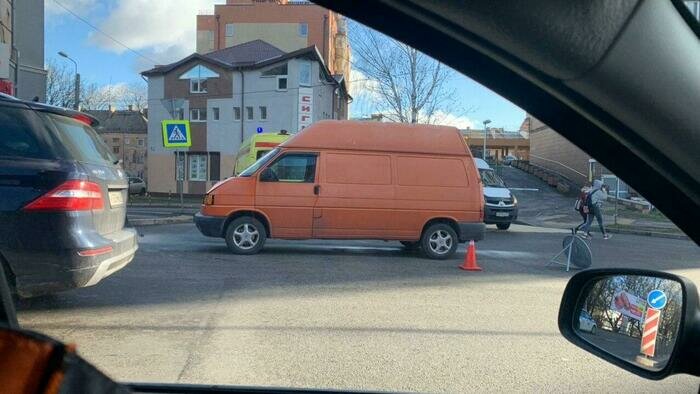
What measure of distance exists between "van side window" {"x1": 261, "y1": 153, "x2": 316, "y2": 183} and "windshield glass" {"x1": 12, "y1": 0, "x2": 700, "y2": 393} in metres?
0.03

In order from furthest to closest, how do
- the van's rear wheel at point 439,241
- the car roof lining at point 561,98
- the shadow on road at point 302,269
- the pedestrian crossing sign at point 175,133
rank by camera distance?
the van's rear wheel at point 439,241, the pedestrian crossing sign at point 175,133, the shadow on road at point 302,269, the car roof lining at point 561,98

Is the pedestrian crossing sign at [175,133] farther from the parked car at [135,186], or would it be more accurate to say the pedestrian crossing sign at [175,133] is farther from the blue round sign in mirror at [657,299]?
the blue round sign in mirror at [657,299]

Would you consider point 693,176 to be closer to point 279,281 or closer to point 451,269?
point 279,281

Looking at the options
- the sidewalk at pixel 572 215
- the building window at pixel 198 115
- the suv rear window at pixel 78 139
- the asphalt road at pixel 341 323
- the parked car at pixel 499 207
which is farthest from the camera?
the parked car at pixel 499 207

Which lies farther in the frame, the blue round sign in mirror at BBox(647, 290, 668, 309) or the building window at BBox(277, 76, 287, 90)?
the building window at BBox(277, 76, 287, 90)

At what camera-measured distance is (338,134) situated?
34.9 ft

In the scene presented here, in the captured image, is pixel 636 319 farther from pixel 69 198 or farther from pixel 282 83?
pixel 282 83

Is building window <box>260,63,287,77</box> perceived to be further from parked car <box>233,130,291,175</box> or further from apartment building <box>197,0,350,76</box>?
apartment building <box>197,0,350,76</box>

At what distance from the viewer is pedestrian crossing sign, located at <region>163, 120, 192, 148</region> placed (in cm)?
926

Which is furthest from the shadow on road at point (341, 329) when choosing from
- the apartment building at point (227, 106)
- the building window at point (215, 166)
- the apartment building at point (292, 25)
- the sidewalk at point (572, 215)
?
the building window at point (215, 166)

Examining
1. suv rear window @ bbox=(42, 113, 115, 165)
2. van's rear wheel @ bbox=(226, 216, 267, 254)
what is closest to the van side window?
van's rear wheel @ bbox=(226, 216, 267, 254)

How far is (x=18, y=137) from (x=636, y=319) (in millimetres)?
4615

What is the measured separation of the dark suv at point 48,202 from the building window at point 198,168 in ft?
29.4

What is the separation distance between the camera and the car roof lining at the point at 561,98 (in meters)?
1.30
